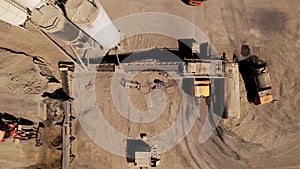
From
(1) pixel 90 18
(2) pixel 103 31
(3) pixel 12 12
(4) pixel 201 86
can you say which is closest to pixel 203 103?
(4) pixel 201 86

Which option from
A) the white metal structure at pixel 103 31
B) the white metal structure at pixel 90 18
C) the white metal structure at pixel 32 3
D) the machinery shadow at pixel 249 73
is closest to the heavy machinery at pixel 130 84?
the white metal structure at pixel 103 31

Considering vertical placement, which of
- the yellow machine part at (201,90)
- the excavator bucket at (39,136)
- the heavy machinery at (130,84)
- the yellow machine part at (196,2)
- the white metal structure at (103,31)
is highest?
the yellow machine part at (196,2)

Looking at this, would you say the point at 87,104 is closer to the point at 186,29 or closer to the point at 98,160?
the point at 98,160

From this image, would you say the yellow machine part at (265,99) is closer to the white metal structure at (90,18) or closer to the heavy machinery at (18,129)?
the white metal structure at (90,18)

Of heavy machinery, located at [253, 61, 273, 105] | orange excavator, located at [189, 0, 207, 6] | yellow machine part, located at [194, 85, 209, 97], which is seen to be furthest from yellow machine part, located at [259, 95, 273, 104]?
orange excavator, located at [189, 0, 207, 6]

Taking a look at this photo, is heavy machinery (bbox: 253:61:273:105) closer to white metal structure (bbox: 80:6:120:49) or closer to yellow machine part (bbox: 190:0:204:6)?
yellow machine part (bbox: 190:0:204:6)

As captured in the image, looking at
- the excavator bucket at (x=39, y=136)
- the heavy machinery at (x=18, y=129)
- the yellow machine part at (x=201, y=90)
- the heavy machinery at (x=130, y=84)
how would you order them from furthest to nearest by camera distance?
1. the heavy machinery at (x=130, y=84)
2. the excavator bucket at (x=39, y=136)
3. the heavy machinery at (x=18, y=129)
4. the yellow machine part at (x=201, y=90)

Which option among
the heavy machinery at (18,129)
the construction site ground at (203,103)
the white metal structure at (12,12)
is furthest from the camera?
the construction site ground at (203,103)

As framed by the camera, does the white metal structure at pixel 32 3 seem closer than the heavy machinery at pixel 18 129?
Yes

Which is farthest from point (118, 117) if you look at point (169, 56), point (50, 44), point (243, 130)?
point (243, 130)
